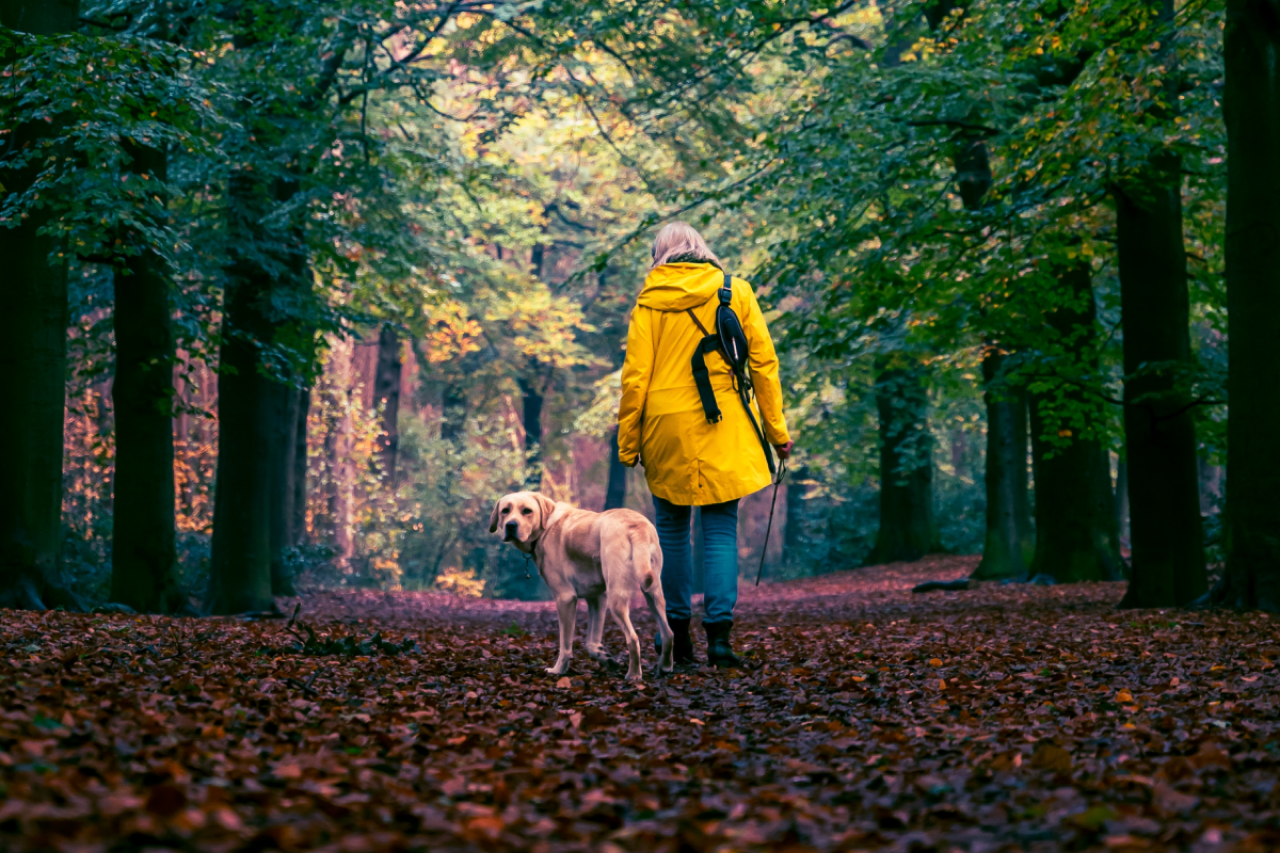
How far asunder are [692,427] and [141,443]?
6368 millimetres

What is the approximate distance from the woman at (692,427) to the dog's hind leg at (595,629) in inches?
15.3

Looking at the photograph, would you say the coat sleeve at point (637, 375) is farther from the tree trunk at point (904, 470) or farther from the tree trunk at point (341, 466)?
the tree trunk at point (341, 466)

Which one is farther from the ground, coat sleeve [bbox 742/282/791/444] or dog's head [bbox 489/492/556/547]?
coat sleeve [bbox 742/282/791/444]

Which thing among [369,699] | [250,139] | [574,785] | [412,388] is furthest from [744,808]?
[412,388]

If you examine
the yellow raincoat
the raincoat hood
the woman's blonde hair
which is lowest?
the yellow raincoat

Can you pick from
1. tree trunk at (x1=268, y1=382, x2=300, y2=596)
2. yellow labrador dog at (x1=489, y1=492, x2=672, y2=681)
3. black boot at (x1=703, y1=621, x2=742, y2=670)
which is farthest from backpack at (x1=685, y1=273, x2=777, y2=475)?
tree trunk at (x1=268, y1=382, x2=300, y2=596)

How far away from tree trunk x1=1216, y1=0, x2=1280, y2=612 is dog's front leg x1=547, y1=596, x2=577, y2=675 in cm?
535

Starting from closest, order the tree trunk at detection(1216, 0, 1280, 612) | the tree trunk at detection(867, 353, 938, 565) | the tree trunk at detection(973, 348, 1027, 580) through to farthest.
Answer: the tree trunk at detection(1216, 0, 1280, 612) < the tree trunk at detection(973, 348, 1027, 580) < the tree trunk at detection(867, 353, 938, 565)

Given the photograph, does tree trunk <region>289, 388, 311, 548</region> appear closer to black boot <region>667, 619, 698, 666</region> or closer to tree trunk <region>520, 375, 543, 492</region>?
tree trunk <region>520, 375, 543, 492</region>

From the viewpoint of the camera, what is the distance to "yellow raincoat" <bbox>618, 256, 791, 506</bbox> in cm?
582

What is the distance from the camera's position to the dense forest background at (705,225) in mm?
8148

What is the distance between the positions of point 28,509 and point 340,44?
610cm

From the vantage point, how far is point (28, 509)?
818 cm

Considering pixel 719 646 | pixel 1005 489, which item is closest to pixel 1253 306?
pixel 719 646
